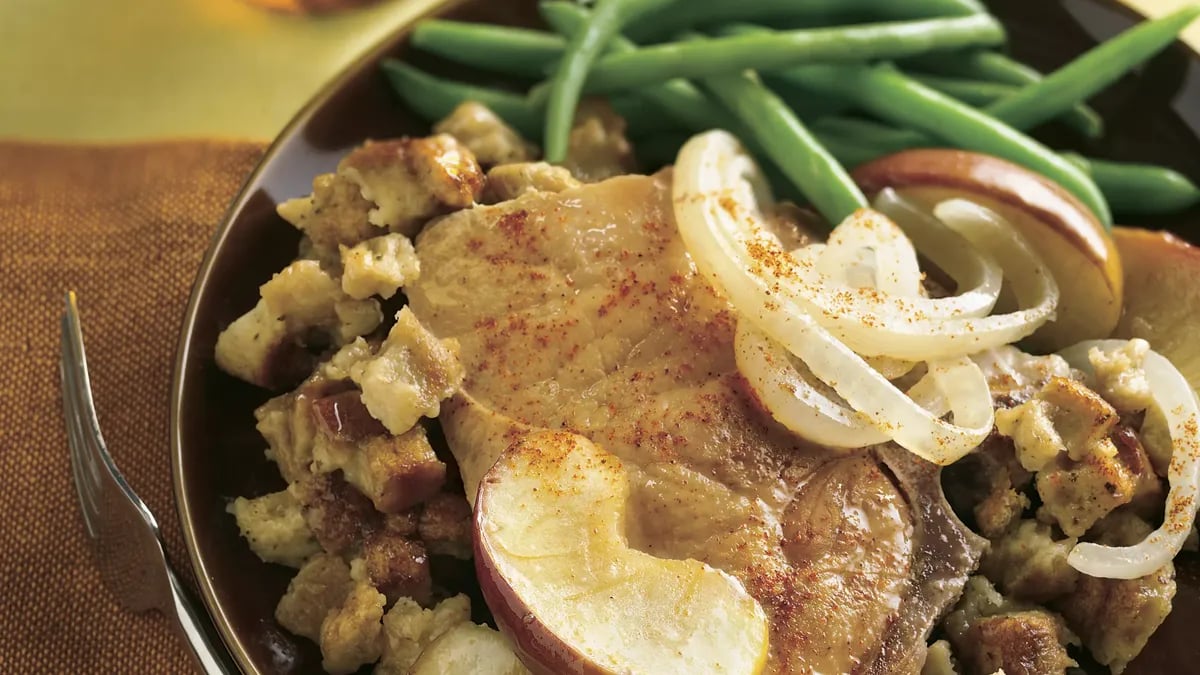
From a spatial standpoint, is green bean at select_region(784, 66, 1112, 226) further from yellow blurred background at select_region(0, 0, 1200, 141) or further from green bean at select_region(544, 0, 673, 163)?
yellow blurred background at select_region(0, 0, 1200, 141)

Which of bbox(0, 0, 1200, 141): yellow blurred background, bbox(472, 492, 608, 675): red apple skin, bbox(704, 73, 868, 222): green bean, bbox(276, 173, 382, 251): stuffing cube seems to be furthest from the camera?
bbox(0, 0, 1200, 141): yellow blurred background

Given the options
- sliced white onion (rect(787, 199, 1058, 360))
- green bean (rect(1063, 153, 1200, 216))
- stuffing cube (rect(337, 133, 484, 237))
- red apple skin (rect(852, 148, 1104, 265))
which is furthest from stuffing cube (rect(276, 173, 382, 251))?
green bean (rect(1063, 153, 1200, 216))

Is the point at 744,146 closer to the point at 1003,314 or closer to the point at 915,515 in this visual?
the point at 1003,314

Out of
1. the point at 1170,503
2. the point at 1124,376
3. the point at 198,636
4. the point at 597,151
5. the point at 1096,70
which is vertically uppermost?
the point at 1096,70

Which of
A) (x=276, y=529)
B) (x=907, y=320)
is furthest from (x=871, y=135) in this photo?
(x=276, y=529)

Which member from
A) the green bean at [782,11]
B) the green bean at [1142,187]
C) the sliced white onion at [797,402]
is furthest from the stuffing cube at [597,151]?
the green bean at [1142,187]

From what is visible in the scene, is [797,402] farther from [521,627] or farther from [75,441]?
[75,441]
